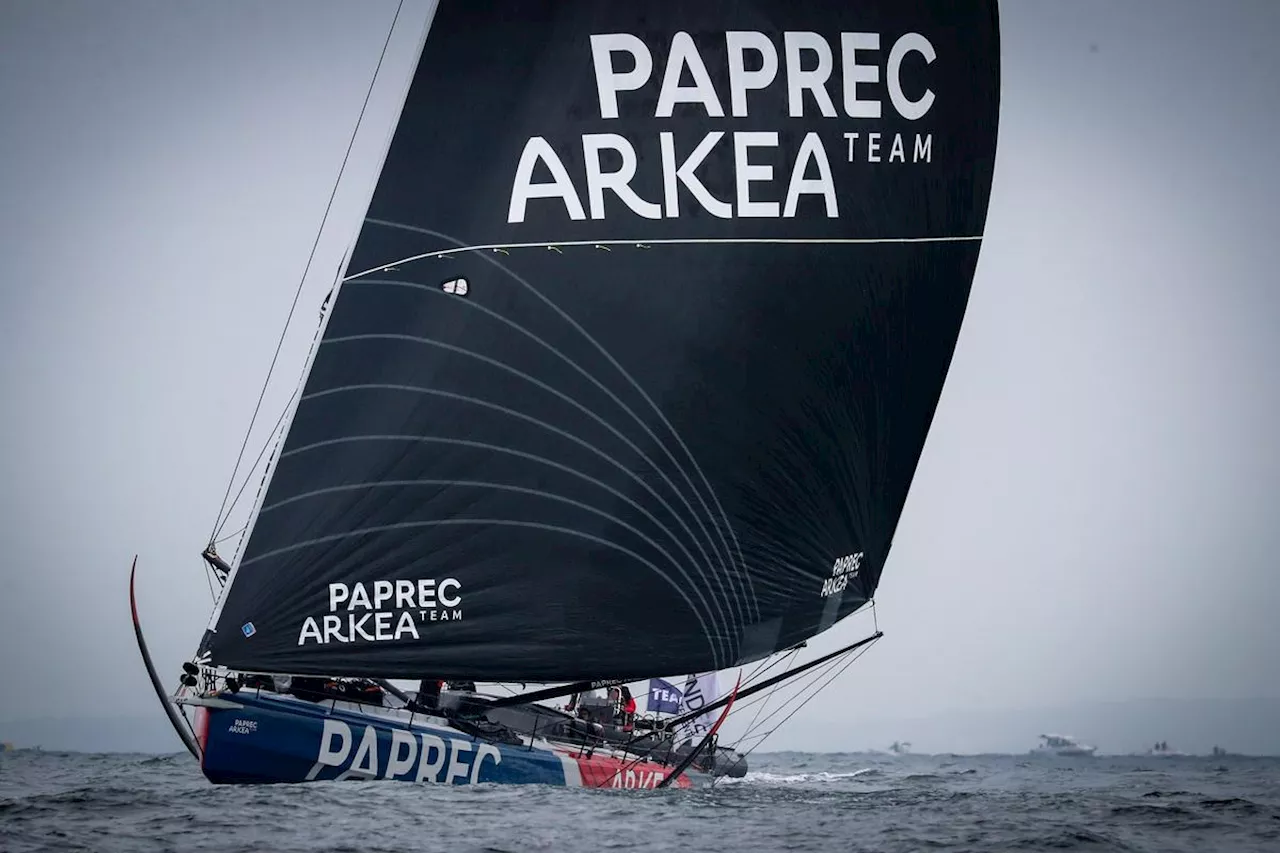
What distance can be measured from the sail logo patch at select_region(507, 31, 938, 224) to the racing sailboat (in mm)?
34

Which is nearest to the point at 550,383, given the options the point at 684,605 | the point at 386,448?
the point at 386,448

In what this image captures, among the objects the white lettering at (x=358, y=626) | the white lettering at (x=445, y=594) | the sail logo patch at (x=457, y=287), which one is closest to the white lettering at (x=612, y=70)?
the sail logo patch at (x=457, y=287)

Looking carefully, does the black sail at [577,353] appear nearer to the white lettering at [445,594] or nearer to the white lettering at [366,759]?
the white lettering at [445,594]

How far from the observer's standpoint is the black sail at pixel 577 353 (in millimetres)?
14766

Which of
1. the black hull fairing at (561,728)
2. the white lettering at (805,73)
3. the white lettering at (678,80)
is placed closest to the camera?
the white lettering at (678,80)

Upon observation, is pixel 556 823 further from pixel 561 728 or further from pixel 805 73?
pixel 805 73

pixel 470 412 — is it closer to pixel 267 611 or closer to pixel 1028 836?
pixel 267 611

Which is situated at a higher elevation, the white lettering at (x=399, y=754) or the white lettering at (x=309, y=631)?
the white lettering at (x=309, y=631)

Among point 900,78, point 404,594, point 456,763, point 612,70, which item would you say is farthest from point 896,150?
point 456,763

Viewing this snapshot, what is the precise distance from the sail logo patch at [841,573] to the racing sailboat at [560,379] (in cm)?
97

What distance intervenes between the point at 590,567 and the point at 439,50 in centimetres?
613

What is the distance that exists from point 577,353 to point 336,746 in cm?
534

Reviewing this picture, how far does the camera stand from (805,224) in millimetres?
16094

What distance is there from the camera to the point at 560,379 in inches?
593
